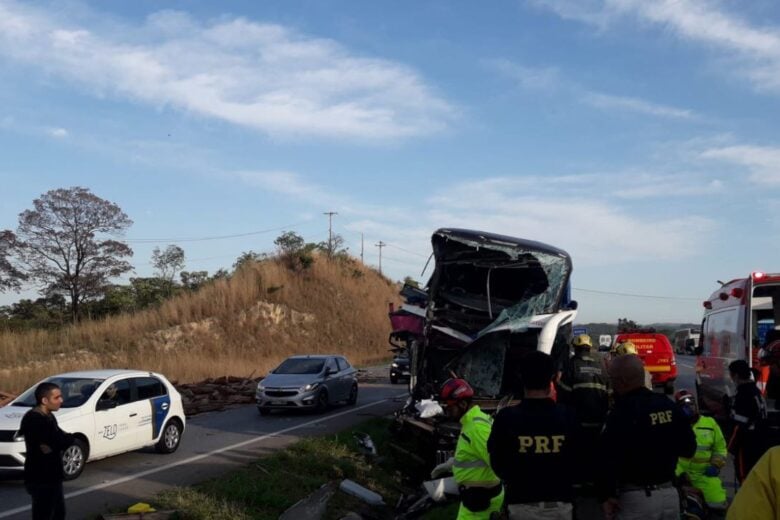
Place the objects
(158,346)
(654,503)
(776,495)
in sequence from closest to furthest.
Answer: (776,495)
(654,503)
(158,346)

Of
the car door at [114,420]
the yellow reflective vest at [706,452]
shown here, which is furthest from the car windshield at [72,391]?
the yellow reflective vest at [706,452]

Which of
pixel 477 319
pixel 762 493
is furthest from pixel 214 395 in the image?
pixel 762 493

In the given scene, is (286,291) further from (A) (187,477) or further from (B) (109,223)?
(A) (187,477)

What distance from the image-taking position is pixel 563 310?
12555mm

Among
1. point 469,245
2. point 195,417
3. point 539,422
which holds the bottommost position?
point 195,417

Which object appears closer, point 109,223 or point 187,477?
point 187,477

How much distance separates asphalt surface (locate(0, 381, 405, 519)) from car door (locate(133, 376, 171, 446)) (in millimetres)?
443

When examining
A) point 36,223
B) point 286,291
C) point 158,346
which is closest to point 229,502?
point 158,346

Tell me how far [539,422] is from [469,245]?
7789mm

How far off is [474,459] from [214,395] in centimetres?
2037

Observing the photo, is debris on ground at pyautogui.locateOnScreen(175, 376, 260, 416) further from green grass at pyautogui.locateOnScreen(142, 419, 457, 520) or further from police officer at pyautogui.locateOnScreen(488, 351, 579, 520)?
police officer at pyautogui.locateOnScreen(488, 351, 579, 520)

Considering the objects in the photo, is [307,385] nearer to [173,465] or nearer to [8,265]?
[173,465]

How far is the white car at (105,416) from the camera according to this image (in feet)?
37.2

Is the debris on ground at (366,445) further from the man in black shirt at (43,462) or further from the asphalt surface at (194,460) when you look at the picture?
the man in black shirt at (43,462)
